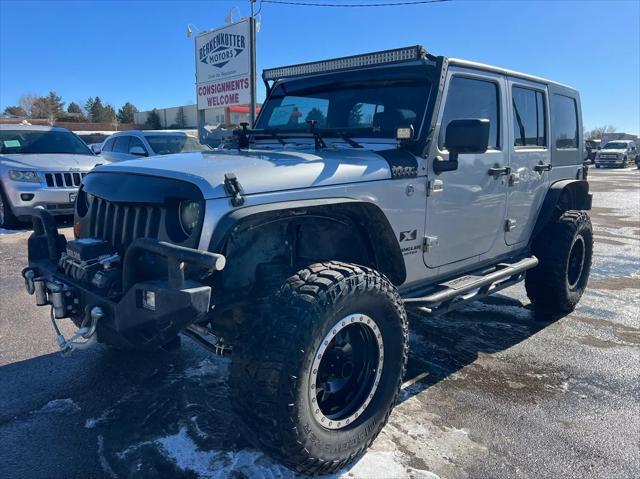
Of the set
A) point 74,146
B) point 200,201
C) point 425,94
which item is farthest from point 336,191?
point 74,146

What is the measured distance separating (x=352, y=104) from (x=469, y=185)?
103 centimetres

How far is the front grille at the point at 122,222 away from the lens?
2627 mm

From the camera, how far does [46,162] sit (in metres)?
8.64

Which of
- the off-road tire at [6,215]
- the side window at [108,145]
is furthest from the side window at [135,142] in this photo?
the off-road tire at [6,215]

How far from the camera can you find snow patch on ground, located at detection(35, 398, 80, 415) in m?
3.18

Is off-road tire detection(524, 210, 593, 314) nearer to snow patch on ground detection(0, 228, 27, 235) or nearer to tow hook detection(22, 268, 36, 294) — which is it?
tow hook detection(22, 268, 36, 294)

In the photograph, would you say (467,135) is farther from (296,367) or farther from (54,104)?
(54,104)

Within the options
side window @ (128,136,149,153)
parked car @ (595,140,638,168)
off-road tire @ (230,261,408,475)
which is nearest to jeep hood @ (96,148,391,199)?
off-road tire @ (230,261,408,475)

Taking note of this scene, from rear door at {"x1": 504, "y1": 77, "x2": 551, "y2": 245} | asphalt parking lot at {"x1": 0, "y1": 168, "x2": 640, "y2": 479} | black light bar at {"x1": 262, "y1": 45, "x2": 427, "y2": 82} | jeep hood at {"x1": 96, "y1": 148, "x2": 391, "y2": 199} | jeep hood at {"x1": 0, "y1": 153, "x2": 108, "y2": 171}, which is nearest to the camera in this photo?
jeep hood at {"x1": 96, "y1": 148, "x2": 391, "y2": 199}

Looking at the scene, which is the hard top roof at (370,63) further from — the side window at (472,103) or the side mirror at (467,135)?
the side mirror at (467,135)

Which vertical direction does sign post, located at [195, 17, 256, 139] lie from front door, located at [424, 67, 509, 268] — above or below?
above

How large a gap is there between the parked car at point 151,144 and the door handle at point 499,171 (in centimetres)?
751

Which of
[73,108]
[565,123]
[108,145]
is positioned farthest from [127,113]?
[565,123]

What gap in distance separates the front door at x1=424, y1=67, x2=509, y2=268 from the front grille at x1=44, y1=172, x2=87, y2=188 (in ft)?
22.6
